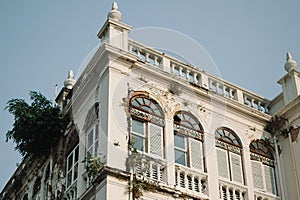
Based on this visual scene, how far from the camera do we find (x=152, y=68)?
16.4 meters

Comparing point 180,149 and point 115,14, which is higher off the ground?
point 115,14

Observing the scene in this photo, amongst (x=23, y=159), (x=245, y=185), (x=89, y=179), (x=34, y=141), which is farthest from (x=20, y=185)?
(x=245, y=185)

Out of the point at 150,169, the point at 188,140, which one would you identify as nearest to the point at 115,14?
the point at 188,140

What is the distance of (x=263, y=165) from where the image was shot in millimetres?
17297

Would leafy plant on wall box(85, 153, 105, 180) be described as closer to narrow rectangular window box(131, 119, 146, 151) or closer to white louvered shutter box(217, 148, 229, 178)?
narrow rectangular window box(131, 119, 146, 151)

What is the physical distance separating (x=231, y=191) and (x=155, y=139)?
8.13 feet

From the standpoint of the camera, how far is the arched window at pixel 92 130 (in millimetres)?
15326

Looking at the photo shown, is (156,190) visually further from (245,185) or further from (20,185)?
(20,185)

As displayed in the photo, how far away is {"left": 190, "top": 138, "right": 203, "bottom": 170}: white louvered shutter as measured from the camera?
15.9 metres

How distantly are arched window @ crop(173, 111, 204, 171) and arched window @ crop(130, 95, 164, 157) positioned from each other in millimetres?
533

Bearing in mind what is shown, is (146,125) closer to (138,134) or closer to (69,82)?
(138,134)

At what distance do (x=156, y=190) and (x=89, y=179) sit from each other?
5.45 ft

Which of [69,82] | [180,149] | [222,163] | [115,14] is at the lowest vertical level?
[222,163]

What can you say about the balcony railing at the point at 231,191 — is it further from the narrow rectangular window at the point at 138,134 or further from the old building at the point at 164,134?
the narrow rectangular window at the point at 138,134
